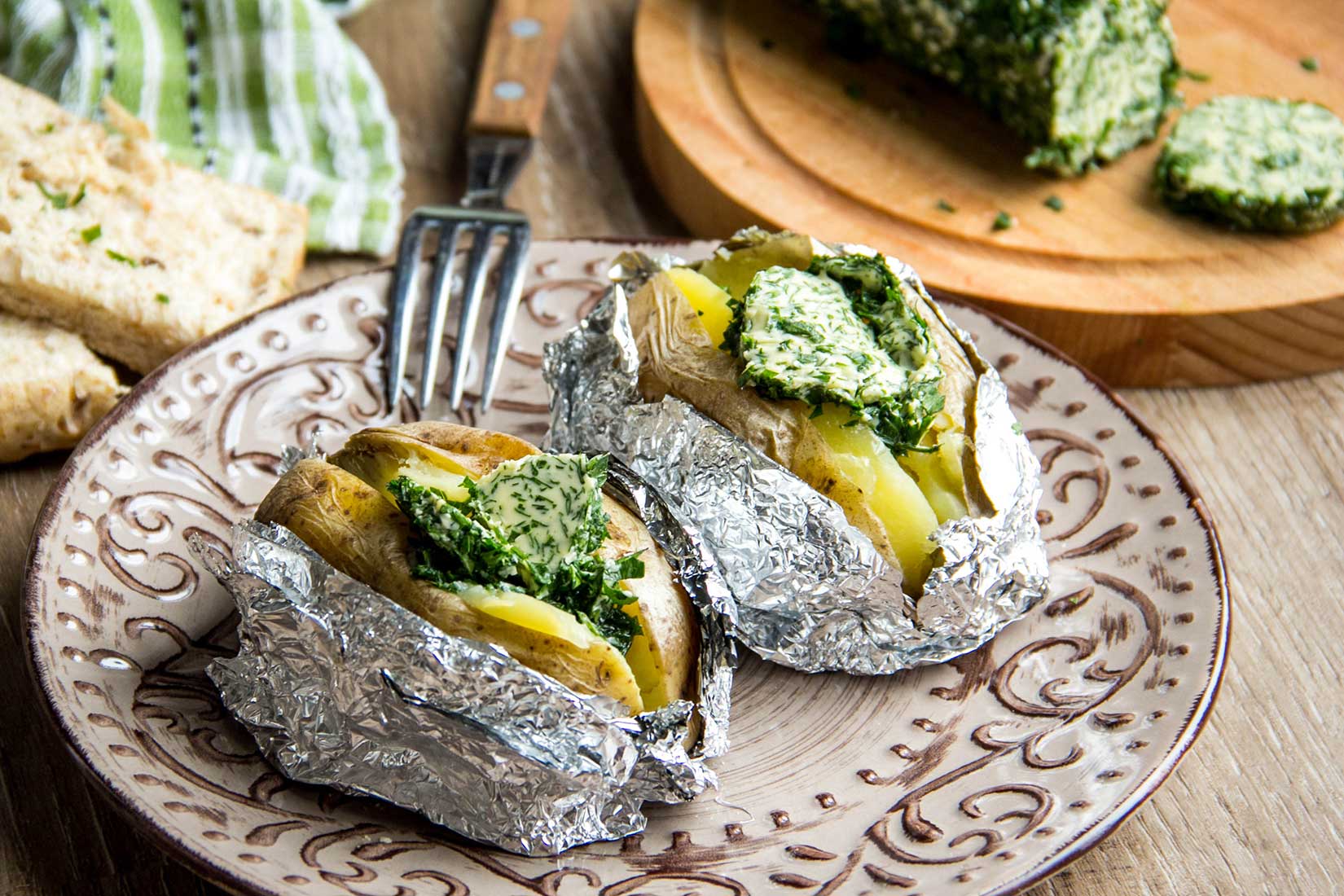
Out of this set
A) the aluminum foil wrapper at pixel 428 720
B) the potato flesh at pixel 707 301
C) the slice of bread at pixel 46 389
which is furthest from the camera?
the slice of bread at pixel 46 389

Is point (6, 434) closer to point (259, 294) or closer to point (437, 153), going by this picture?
point (259, 294)

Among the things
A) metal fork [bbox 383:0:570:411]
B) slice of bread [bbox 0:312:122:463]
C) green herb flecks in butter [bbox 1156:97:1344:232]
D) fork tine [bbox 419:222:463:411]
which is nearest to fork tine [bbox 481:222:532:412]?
metal fork [bbox 383:0:570:411]

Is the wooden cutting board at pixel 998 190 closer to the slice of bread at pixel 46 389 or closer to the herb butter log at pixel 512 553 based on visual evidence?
the herb butter log at pixel 512 553

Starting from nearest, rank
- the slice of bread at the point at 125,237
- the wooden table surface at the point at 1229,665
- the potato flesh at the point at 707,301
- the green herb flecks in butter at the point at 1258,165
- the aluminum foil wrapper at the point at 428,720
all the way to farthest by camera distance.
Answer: the aluminum foil wrapper at the point at 428,720 < the wooden table surface at the point at 1229,665 < the potato flesh at the point at 707,301 < the slice of bread at the point at 125,237 < the green herb flecks in butter at the point at 1258,165

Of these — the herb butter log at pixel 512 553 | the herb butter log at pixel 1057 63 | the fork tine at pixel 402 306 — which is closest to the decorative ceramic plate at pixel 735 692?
the fork tine at pixel 402 306

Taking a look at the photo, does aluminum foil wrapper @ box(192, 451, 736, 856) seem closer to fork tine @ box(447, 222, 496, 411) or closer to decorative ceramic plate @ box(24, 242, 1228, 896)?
decorative ceramic plate @ box(24, 242, 1228, 896)
